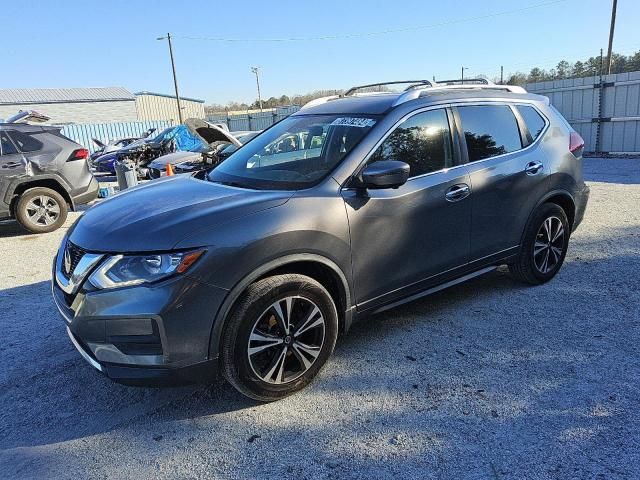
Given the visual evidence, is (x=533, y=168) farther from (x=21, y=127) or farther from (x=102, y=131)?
(x=102, y=131)

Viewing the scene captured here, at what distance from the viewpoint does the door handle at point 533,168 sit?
421cm

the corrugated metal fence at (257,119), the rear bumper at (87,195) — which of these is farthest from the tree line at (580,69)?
the rear bumper at (87,195)

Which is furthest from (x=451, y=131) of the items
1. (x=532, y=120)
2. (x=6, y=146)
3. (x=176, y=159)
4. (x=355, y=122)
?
(x=176, y=159)

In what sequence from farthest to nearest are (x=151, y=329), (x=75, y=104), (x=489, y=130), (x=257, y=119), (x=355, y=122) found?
(x=75, y=104)
(x=257, y=119)
(x=489, y=130)
(x=355, y=122)
(x=151, y=329)

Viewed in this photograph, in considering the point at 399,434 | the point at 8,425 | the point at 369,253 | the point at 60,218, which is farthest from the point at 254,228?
the point at 60,218

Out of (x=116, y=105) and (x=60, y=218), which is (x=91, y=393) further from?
(x=116, y=105)

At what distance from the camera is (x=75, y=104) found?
1948 inches

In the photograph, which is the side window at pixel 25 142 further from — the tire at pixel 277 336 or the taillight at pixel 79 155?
the tire at pixel 277 336

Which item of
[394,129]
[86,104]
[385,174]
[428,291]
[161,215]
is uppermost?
[86,104]

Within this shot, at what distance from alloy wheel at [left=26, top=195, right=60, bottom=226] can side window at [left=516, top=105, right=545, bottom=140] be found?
7061 millimetres

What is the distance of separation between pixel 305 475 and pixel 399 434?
1.88ft

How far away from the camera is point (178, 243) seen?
102 inches

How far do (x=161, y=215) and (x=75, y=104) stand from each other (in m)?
53.9

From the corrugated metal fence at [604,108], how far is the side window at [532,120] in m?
12.2
